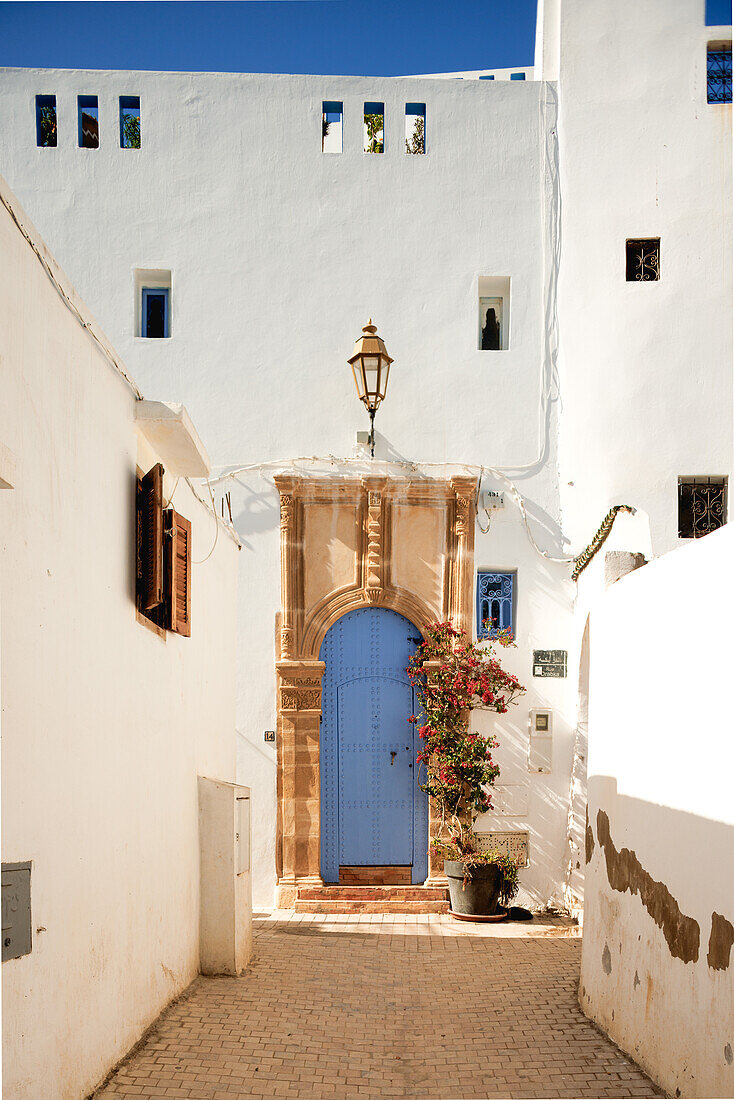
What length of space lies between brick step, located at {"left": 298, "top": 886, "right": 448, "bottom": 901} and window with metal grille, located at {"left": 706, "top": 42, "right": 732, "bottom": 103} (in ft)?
26.1

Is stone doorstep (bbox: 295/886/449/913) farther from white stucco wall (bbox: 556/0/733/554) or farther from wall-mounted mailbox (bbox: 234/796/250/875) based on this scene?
white stucco wall (bbox: 556/0/733/554)

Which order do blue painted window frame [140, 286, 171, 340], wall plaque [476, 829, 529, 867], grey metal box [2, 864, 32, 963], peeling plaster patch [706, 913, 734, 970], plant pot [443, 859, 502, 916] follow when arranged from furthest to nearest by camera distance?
blue painted window frame [140, 286, 171, 340]
wall plaque [476, 829, 529, 867]
plant pot [443, 859, 502, 916]
peeling plaster patch [706, 913, 734, 970]
grey metal box [2, 864, 32, 963]

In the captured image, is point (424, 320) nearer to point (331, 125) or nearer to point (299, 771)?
point (331, 125)

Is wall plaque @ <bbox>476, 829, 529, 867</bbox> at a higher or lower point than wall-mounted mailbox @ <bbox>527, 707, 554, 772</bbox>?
lower

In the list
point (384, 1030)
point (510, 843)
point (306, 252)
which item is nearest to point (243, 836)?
point (384, 1030)

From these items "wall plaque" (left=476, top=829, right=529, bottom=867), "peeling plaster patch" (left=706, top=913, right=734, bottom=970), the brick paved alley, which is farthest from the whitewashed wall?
"peeling plaster patch" (left=706, top=913, right=734, bottom=970)

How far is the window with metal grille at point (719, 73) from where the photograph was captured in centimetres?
1054

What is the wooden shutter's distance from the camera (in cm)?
557

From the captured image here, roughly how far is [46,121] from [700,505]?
739cm

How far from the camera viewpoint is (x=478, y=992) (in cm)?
664

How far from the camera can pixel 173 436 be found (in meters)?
5.38

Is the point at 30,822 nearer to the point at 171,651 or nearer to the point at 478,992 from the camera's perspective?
the point at 171,651

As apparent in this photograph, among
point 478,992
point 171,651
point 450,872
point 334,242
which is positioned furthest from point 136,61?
point 478,992

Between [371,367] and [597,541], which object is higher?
[371,367]
